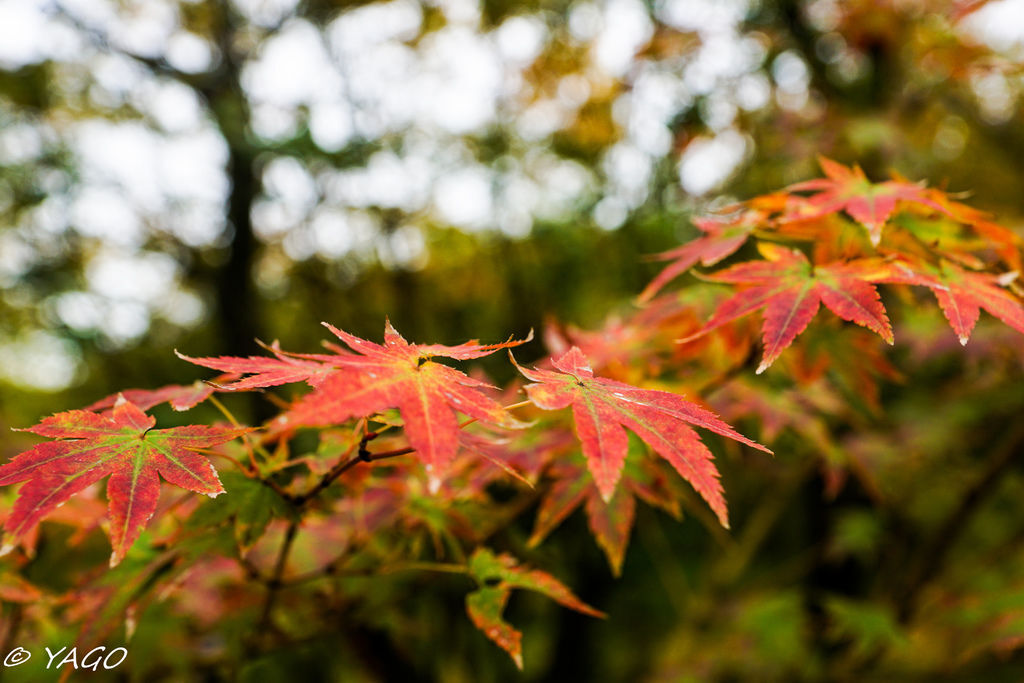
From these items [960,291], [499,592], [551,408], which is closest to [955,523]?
[960,291]

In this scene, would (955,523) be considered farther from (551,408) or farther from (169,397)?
(169,397)

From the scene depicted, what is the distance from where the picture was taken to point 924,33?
2807mm

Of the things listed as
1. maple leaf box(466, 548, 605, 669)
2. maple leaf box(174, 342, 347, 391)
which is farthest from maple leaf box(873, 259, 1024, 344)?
maple leaf box(174, 342, 347, 391)

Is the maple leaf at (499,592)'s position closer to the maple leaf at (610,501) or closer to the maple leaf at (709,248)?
the maple leaf at (610,501)

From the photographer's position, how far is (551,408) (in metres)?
0.58

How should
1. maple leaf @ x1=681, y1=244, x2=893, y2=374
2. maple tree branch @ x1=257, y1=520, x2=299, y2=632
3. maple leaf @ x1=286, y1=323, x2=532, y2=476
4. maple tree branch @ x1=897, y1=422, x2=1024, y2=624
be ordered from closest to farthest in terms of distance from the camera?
maple leaf @ x1=286, y1=323, x2=532, y2=476 → maple leaf @ x1=681, y1=244, x2=893, y2=374 → maple tree branch @ x1=257, y1=520, x2=299, y2=632 → maple tree branch @ x1=897, y1=422, x2=1024, y2=624

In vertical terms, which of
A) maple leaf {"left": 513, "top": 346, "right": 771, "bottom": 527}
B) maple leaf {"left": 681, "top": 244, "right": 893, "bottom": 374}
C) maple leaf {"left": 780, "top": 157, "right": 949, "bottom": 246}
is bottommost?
maple leaf {"left": 513, "top": 346, "right": 771, "bottom": 527}

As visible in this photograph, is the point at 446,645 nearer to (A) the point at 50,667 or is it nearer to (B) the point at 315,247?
(A) the point at 50,667

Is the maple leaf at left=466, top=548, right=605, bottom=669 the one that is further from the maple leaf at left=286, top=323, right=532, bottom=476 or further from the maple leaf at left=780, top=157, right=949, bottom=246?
the maple leaf at left=780, top=157, right=949, bottom=246

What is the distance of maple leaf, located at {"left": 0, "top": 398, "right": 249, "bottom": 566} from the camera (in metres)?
0.55

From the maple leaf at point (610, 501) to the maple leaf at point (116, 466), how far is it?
47 centimetres

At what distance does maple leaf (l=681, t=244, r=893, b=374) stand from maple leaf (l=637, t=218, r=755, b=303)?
60mm

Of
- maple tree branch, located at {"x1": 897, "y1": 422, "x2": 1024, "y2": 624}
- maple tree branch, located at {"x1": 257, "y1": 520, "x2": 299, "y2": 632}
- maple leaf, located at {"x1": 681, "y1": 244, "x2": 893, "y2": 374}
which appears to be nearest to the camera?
maple leaf, located at {"x1": 681, "y1": 244, "x2": 893, "y2": 374}

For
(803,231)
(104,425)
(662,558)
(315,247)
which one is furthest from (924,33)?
(104,425)
